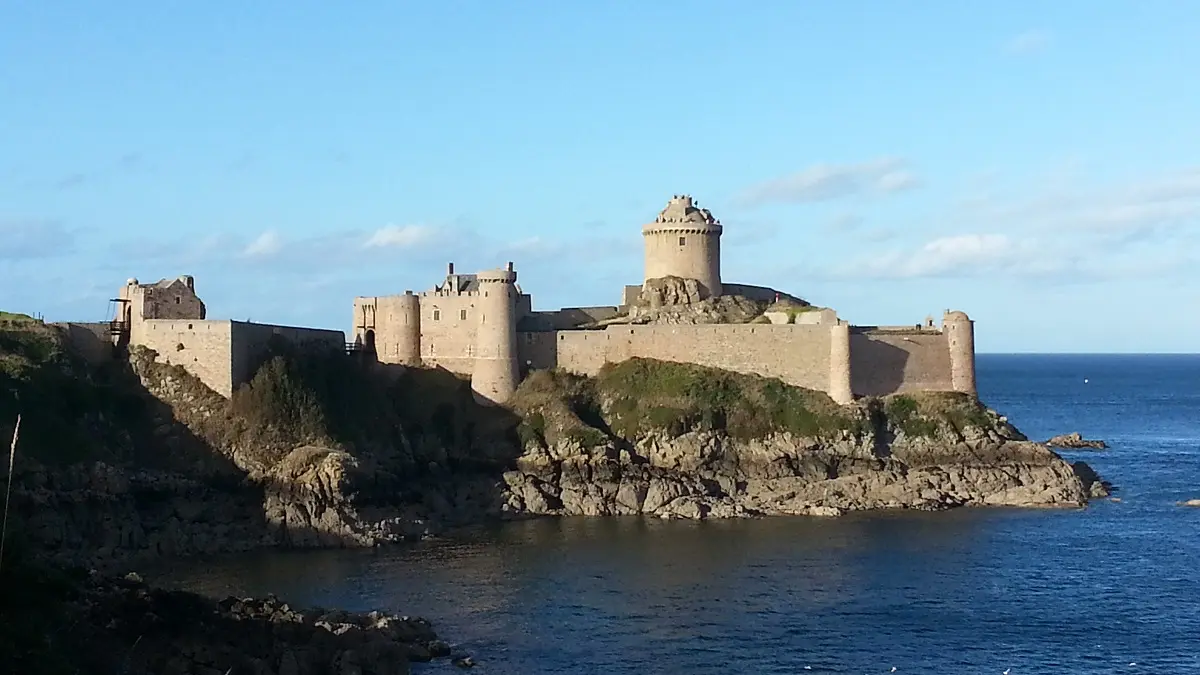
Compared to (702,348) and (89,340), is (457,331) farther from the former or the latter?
(89,340)

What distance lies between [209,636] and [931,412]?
131 feet

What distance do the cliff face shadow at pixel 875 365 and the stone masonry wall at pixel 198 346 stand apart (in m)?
28.2

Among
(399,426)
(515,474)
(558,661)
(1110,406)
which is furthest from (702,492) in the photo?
(1110,406)

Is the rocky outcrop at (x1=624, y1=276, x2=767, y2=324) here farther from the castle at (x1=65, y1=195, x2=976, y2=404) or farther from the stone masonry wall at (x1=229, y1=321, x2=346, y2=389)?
the stone masonry wall at (x1=229, y1=321, x2=346, y2=389)

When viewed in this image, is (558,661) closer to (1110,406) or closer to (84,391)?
(84,391)

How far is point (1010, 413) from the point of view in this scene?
130375mm

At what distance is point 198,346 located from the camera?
5906 centimetres

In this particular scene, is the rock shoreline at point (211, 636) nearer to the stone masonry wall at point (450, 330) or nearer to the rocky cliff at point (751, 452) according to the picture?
the rocky cliff at point (751, 452)

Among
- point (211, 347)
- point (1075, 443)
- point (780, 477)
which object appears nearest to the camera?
point (211, 347)

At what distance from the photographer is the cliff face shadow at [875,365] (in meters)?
65.8

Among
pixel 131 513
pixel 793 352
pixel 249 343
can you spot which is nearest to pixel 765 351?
pixel 793 352

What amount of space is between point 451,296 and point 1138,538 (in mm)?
32837

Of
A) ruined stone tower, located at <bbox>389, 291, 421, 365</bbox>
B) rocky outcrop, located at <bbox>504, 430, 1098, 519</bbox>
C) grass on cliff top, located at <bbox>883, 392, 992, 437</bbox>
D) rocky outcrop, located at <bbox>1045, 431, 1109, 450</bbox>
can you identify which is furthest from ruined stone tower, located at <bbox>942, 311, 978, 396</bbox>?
ruined stone tower, located at <bbox>389, 291, 421, 365</bbox>

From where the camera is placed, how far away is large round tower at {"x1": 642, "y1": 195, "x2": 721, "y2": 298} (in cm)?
7388
